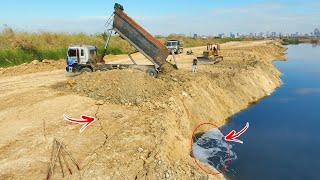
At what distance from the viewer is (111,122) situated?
1842 centimetres

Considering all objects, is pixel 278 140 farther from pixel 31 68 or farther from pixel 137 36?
pixel 31 68

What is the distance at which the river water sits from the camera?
19562 millimetres

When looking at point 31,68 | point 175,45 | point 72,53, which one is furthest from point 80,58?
point 175,45

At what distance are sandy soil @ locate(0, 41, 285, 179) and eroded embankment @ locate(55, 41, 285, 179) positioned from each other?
4 centimetres

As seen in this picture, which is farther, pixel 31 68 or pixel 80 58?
pixel 31 68

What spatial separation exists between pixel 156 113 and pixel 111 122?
276 cm

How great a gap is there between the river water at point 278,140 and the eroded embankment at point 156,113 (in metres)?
1.61

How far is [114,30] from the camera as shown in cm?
2728

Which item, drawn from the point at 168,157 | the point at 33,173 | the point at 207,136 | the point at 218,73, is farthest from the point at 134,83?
the point at 218,73

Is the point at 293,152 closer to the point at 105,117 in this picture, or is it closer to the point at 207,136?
the point at 207,136

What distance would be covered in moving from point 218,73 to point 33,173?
78.3 ft

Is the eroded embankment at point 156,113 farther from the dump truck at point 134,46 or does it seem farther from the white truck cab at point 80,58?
the white truck cab at point 80,58

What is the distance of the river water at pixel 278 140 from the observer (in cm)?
1956

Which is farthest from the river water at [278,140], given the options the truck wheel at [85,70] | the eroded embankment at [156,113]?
the truck wheel at [85,70]
